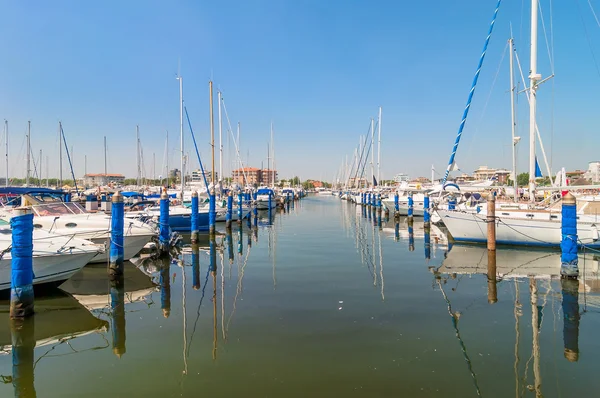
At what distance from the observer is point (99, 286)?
12164mm

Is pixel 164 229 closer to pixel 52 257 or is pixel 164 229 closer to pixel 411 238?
pixel 52 257

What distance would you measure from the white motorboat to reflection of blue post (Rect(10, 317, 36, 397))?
207 centimetres

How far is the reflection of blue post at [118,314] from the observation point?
7.67 m

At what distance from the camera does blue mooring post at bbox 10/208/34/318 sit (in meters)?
8.49

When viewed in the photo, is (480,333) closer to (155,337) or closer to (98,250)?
(155,337)

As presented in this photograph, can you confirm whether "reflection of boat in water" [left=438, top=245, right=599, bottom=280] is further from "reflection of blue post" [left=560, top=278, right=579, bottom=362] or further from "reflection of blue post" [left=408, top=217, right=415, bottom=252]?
"reflection of blue post" [left=408, top=217, right=415, bottom=252]

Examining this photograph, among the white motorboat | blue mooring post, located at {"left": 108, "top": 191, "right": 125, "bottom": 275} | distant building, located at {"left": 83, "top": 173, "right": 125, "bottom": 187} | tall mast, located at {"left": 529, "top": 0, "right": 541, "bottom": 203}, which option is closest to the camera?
the white motorboat

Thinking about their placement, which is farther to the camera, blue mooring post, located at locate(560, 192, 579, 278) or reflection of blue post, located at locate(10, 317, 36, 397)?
blue mooring post, located at locate(560, 192, 579, 278)

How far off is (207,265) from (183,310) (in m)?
6.03

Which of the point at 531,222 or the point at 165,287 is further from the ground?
the point at 531,222

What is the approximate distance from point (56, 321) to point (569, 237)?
14.1 m

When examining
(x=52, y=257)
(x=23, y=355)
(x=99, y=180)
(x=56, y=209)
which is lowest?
(x=23, y=355)

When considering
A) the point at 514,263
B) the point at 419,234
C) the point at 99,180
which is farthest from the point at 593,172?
the point at 99,180

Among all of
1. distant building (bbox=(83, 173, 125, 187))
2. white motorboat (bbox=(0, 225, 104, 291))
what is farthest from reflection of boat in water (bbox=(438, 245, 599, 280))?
distant building (bbox=(83, 173, 125, 187))
